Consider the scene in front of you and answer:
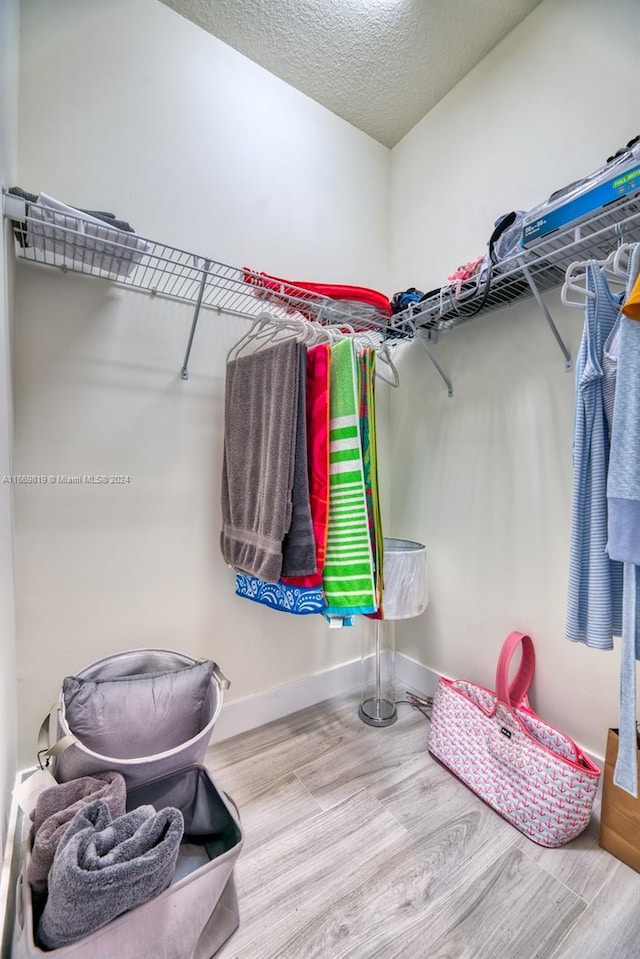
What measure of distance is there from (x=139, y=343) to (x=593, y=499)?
52.5 inches

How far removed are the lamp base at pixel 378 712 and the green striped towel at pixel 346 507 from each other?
28.7 inches

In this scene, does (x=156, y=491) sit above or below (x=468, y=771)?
above

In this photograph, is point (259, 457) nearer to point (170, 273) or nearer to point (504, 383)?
point (170, 273)

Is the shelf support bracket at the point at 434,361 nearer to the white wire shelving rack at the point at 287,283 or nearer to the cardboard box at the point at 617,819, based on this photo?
the white wire shelving rack at the point at 287,283

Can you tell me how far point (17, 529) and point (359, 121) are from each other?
6.97ft

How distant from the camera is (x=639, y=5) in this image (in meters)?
1.03

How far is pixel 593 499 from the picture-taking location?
82cm

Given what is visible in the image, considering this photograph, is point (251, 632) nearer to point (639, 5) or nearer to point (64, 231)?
point (64, 231)

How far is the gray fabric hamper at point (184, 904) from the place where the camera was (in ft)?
1.96

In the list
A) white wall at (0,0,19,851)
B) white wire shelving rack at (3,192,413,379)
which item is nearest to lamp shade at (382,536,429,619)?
white wire shelving rack at (3,192,413,379)

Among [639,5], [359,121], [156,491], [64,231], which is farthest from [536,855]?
[359,121]

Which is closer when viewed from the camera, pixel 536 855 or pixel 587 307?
pixel 587 307

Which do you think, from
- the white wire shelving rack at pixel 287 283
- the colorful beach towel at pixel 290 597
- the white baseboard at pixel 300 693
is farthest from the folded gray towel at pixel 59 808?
the white wire shelving rack at pixel 287 283

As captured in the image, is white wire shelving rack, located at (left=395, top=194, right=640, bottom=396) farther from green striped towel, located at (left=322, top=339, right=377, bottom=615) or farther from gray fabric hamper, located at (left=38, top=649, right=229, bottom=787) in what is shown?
gray fabric hamper, located at (left=38, top=649, right=229, bottom=787)
